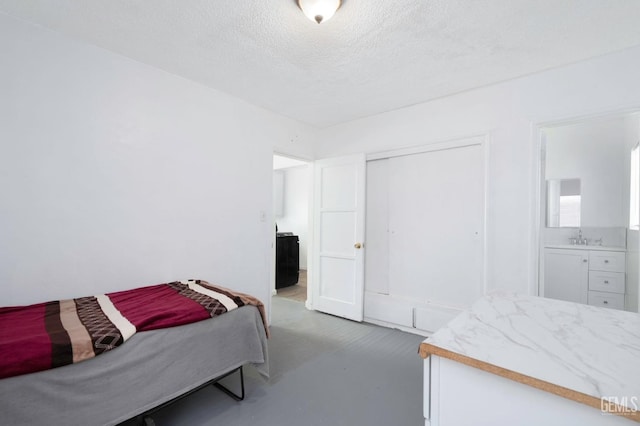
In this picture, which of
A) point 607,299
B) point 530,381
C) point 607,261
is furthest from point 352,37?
point 607,299

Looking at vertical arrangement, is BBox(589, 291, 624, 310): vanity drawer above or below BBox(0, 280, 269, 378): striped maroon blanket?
below

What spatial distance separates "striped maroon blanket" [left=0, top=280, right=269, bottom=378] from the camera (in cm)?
125

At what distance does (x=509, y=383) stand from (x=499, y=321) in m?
0.39

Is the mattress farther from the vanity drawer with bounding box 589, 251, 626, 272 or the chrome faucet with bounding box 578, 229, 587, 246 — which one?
the chrome faucet with bounding box 578, 229, 587, 246

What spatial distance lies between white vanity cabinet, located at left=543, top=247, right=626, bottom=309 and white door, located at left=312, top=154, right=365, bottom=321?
259 centimetres

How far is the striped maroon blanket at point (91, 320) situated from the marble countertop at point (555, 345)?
4.70 feet

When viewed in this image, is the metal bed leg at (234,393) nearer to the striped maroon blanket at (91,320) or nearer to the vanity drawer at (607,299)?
the striped maroon blanket at (91,320)

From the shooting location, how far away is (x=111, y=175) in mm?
2305

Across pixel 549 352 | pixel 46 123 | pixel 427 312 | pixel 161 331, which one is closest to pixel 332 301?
pixel 427 312

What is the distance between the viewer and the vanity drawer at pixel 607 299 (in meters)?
3.35

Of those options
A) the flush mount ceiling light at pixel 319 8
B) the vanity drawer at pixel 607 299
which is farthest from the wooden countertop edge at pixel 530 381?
the vanity drawer at pixel 607 299

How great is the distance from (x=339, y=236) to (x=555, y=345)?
2.95 metres

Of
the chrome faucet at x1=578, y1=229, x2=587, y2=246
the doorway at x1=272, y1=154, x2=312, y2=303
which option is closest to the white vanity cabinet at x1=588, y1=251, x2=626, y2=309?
the chrome faucet at x1=578, y1=229, x2=587, y2=246

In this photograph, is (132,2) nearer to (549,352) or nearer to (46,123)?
(46,123)
